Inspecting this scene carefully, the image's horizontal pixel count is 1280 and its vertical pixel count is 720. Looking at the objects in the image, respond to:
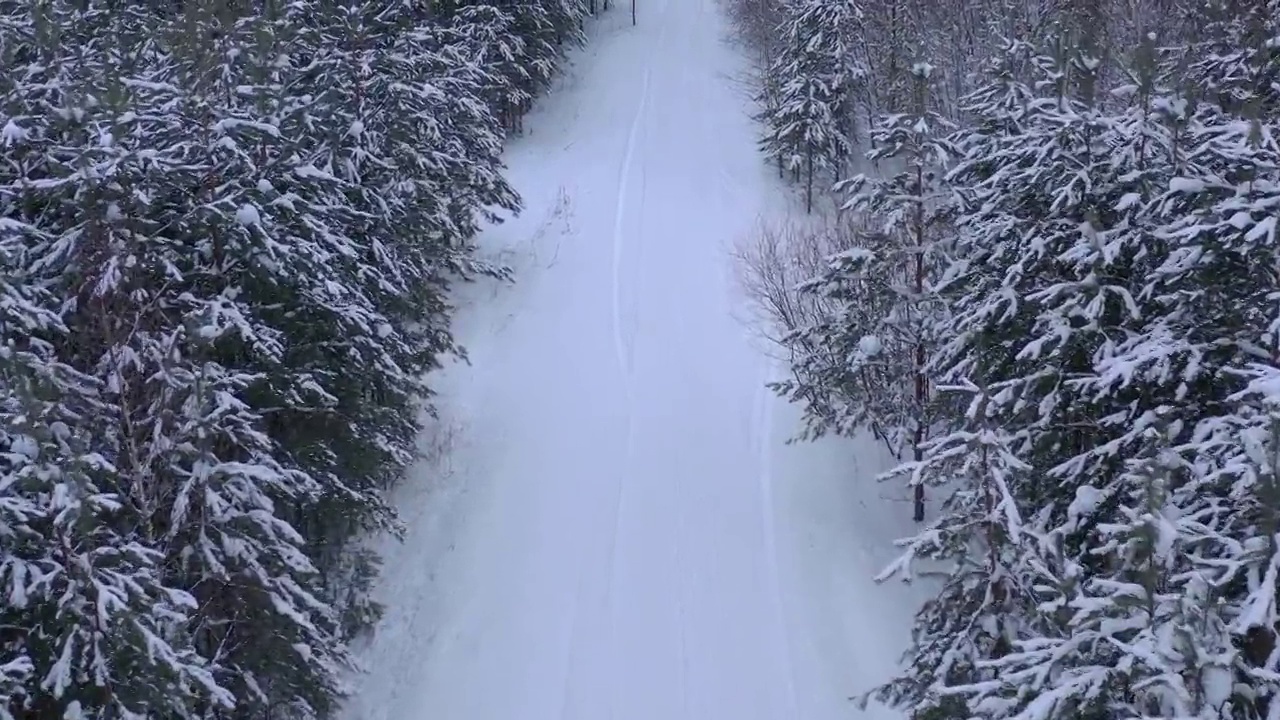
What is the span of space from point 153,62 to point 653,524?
10.1 metres

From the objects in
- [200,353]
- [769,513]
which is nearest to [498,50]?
[769,513]

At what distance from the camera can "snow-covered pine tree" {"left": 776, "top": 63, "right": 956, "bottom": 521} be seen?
1223 centimetres

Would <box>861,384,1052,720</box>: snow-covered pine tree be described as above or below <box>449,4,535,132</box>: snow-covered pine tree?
below

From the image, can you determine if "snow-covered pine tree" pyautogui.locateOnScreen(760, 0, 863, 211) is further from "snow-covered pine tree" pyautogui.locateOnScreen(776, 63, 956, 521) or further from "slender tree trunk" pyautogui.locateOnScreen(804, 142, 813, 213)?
"snow-covered pine tree" pyautogui.locateOnScreen(776, 63, 956, 521)

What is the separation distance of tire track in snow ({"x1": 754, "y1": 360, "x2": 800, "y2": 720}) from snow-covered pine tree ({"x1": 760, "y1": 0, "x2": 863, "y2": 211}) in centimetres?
1048

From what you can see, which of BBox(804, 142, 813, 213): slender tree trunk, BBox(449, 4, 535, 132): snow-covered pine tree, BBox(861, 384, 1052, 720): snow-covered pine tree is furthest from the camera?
BBox(804, 142, 813, 213): slender tree trunk

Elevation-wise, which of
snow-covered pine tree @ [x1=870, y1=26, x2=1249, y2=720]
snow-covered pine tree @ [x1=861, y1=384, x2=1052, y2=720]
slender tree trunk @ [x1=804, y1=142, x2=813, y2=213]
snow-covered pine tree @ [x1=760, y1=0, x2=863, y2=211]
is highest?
snow-covered pine tree @ [x1=760, y1=0, x2=863, y2=211]

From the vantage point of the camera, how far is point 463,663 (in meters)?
11.9

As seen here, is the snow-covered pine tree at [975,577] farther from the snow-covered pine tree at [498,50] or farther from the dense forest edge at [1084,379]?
the snow-covered pine tree at [498,50]

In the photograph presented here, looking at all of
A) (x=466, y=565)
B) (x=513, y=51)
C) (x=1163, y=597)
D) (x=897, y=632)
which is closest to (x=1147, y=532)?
(x=1163, y=597)

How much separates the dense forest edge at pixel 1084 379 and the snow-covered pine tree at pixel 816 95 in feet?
40.7

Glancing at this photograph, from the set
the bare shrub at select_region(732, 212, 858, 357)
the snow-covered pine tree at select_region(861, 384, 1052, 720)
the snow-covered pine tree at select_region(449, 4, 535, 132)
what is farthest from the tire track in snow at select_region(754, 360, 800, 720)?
the snow-covered pine tree at select_region(449, 4, 535, 132)

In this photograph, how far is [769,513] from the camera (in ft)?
47.1

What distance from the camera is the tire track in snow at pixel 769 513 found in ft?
37.7
